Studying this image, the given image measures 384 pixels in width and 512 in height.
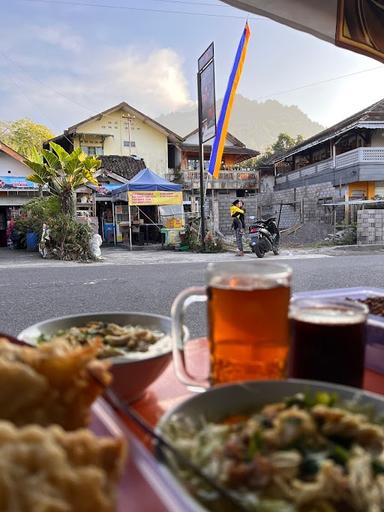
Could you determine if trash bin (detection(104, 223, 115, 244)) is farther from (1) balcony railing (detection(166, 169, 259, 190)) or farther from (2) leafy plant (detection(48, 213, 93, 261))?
(2) leafy plant (detection(48, 213, 93, 261))

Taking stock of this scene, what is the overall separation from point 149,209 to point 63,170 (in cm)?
748

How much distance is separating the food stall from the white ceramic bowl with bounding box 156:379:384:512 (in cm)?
1407

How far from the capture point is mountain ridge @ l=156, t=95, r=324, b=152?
128 metres

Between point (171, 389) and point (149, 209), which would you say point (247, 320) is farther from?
point (149, 209)

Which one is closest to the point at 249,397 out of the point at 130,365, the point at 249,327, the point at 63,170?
the point at 249,327

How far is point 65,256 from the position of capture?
1245 centimetres

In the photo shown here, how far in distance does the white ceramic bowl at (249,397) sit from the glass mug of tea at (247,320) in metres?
0.11

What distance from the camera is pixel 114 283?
7.66m

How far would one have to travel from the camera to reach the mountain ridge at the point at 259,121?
12825cm

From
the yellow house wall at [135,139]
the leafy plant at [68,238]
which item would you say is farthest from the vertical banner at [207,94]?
the yellow house wall at [135,139]

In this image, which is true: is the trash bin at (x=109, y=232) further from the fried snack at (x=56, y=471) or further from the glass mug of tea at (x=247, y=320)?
the fried snack at (x=56, y=471)

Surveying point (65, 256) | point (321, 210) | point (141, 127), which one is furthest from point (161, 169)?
point (65, 256)

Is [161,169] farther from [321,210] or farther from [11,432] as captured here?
[11,432]

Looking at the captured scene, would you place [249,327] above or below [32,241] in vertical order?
above
